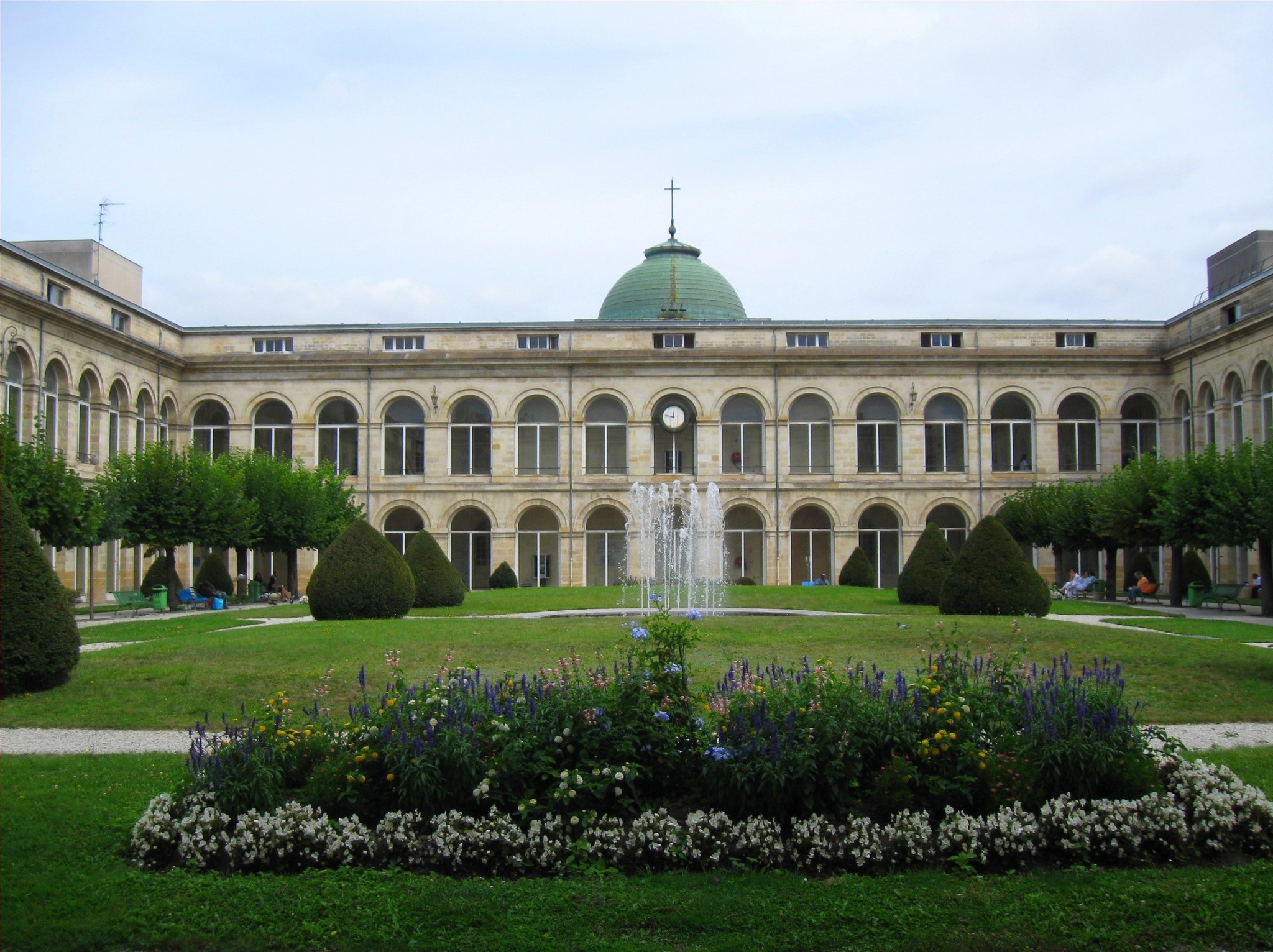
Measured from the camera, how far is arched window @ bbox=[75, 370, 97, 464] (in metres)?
32.4

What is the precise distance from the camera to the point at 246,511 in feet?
95.5

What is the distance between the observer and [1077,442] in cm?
3938

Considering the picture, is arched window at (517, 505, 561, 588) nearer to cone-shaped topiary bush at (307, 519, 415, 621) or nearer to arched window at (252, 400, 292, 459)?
arched window at (252, 400, 292, 459)

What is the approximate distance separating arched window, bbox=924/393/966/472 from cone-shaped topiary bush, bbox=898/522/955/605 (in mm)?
15730

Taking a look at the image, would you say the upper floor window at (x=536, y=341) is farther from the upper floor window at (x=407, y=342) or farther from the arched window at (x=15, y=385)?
the arched window at (x=15, y=385)

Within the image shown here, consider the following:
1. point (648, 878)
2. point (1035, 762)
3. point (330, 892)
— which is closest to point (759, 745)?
point (648, 878)

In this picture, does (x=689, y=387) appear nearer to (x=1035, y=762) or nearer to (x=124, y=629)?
(x=124, y=629)

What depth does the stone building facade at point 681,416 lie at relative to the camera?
39000 millimetres

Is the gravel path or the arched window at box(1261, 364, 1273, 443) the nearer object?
the gravel path

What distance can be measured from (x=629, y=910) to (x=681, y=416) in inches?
1345

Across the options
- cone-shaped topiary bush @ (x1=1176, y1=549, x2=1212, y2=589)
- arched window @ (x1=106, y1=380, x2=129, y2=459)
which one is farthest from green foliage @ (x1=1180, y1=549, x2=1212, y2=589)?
arched window @ (x1=106, y1=380, x2=129, y2=459)

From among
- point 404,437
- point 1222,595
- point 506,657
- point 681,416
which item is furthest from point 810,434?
point 506,657

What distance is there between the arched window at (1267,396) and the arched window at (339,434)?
2908cm

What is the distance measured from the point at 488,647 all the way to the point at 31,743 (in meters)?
5.77
